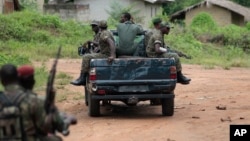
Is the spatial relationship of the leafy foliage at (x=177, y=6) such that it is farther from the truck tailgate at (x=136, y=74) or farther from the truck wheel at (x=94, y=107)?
the truck tailgate at (x=136, y=74)

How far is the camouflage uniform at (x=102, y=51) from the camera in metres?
13.5

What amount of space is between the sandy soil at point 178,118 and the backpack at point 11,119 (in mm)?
4969

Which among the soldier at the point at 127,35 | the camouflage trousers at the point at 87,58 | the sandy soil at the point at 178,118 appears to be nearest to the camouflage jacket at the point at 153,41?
the soldier at the point at 127,35

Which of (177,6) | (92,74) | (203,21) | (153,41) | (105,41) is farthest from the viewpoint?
(177,6)

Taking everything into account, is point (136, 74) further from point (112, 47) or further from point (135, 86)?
point (112, 47)

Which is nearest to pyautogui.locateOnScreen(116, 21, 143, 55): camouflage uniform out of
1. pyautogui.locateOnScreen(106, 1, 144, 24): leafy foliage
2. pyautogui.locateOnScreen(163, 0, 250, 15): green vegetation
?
pyautogui.locateOnScreen(106, 1, 144, 24): leafy foliage

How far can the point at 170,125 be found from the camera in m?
12.5

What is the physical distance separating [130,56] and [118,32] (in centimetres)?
54

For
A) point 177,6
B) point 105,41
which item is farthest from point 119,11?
point 105,41

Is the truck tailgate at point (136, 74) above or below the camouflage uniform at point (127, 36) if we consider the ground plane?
below

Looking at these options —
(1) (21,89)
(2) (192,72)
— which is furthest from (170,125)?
(2) (192,72)

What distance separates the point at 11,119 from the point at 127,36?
8104mm

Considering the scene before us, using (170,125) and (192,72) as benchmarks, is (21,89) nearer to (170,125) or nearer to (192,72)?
(170,125)

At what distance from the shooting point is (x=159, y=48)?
44.8ft
